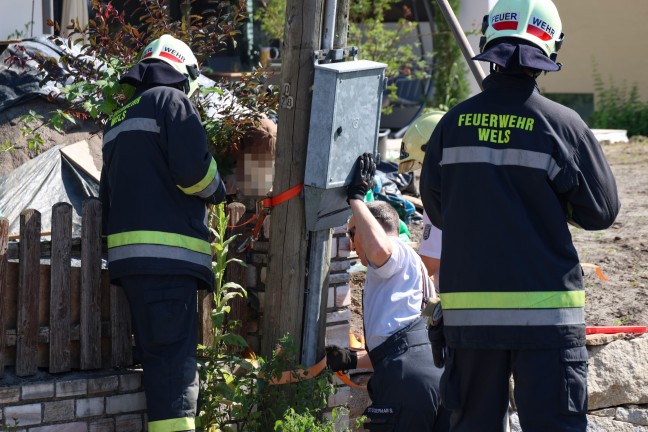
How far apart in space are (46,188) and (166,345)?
167 cm

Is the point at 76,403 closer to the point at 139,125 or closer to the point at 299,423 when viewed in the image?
the point at 299,423

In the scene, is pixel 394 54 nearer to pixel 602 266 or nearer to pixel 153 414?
pixel 602 266

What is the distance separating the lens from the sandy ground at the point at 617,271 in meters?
5.86

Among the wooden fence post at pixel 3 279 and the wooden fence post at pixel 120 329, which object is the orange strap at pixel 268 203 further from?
the wooden fence post at pixel 3 279

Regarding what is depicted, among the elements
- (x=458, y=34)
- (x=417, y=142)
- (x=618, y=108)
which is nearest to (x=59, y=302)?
(x=417, y=142)

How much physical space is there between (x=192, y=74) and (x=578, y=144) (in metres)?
1.83

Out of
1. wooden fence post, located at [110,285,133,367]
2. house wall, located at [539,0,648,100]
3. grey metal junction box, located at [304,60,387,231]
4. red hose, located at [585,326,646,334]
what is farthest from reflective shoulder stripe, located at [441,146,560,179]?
house wall, located at [539,0,648,100]

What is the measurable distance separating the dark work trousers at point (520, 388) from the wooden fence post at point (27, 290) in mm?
1810

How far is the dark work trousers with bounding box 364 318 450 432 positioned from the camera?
13.7 ft

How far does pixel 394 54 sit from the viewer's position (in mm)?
10320

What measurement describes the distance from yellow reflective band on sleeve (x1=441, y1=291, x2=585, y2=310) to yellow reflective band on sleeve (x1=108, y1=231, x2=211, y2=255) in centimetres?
126

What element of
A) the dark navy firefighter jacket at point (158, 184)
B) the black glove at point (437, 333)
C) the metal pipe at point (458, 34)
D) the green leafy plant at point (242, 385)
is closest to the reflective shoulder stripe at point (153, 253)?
the dark navy firefighter jacket at point (158, 184)

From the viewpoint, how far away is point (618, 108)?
15.6 metres

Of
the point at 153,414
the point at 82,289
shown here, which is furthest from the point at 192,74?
the point at 153,414
